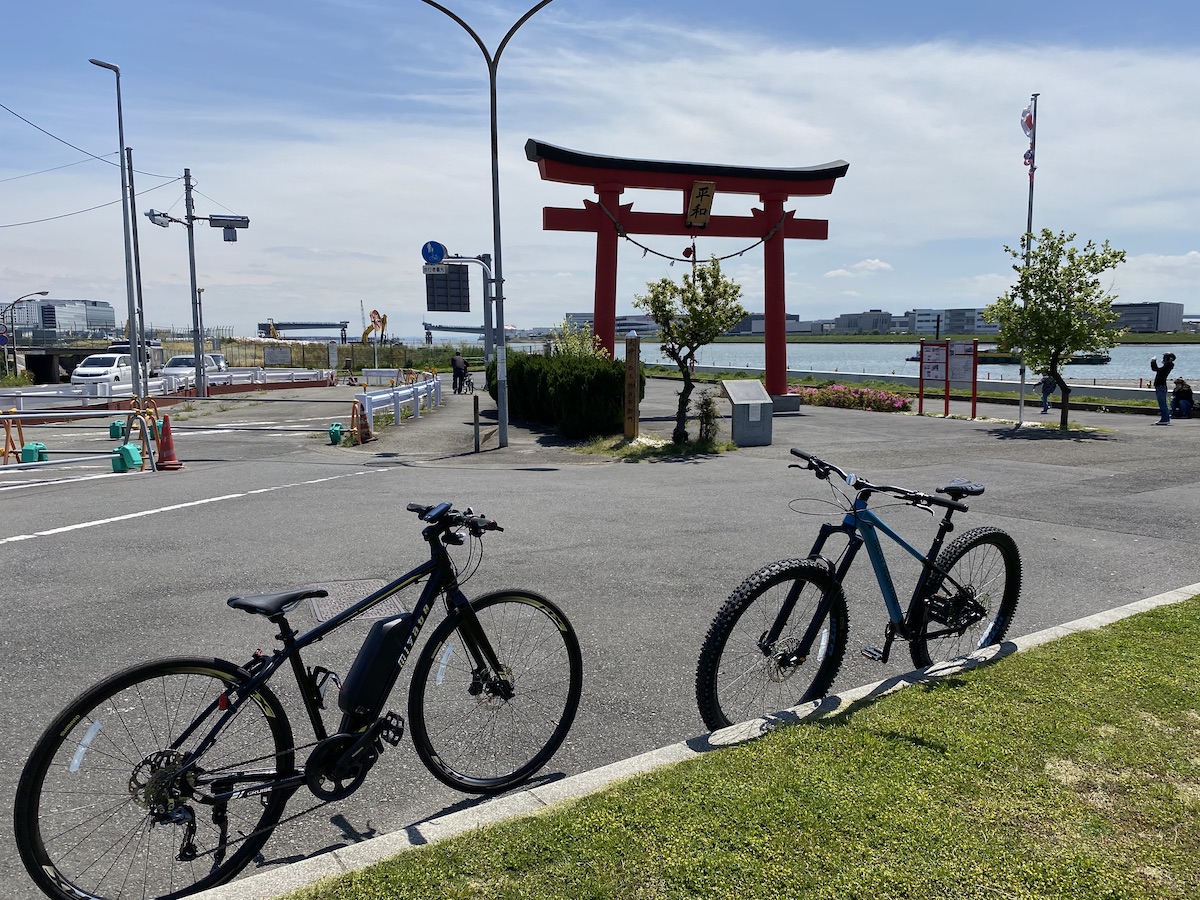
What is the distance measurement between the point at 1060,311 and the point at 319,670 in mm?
21293

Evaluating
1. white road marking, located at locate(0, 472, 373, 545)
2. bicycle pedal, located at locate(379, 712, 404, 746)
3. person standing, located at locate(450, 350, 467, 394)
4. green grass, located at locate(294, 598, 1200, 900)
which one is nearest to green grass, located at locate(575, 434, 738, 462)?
white road marking, located at locate(0, 472, 373, 545)

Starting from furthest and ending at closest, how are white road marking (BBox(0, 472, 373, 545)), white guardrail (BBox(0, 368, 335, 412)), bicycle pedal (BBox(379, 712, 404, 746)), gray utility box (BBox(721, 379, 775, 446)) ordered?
white guardrail (BBox(0, 368, 335, 412)) < gray utility box (BBox(721, 379, 775, 446)) < white road marking (BBox(0, 472, 373, 545)) < bicycle pedal (BBox(379, 712, 404, 746))

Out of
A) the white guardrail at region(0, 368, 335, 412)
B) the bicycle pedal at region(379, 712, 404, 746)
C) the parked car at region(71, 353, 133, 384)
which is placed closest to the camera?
the bicycle pedal at region(379, 712, 404, 746)

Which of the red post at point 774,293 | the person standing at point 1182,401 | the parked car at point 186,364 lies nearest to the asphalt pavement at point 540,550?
the person standing at point 1182,401

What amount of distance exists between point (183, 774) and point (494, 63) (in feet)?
56.0

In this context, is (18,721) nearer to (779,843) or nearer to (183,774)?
(183,774)

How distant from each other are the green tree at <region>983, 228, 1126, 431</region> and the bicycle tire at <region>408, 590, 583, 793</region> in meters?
19.5

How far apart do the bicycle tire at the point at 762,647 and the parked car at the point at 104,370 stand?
118 ft

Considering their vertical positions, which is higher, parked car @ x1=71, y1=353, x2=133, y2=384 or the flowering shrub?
parked car @ x1=71, y1=353, x2=133, y2=384

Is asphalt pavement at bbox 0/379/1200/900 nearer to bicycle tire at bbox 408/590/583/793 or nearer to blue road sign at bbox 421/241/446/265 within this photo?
bicycle tire at bbox 408/590/583/793

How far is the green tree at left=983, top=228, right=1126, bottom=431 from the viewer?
2028 centimetres

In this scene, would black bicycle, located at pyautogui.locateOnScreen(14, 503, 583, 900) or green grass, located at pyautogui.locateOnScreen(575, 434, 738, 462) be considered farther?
green grass, located at pyautogui.locateOnScreen(575, 434, 738, 462)

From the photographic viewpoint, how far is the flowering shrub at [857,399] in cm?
2698

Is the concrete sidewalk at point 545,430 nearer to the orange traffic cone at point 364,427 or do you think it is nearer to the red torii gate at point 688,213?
the orange traffic cone at point 364,427
